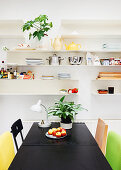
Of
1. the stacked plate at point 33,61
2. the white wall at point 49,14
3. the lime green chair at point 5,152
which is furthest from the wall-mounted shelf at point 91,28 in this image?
the lime green chair at point 5,152

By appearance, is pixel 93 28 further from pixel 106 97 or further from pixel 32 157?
pixel 32 157

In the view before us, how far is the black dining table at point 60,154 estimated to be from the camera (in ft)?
3.87

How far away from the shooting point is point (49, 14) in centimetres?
302

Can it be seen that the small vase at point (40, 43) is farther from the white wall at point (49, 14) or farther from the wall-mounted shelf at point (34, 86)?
the wall-mounted shelf at point (34, 86)

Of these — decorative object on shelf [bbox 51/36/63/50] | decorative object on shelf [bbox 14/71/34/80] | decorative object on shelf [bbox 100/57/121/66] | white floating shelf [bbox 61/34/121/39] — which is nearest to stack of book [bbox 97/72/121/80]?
decorative object on shelf [bbox 100/57/121/66]

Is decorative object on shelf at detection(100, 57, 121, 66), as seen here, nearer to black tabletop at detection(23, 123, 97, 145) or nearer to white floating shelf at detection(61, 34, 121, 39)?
white floating shelf at detection(61, 34, 121, 39)

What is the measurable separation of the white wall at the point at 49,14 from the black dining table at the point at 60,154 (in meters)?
1.25

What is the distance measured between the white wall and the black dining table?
4.09ft

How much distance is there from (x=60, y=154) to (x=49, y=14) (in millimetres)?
2513

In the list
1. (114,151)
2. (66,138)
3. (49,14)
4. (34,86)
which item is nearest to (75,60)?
(34,86)

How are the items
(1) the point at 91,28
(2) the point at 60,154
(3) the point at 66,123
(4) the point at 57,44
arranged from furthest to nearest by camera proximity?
(1) the point at 91,28 < (4) the point at 57,44 < (3) the point at 66,123 < (2) the point at 60,154

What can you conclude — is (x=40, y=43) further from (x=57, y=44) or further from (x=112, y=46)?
(x=112, y=46)

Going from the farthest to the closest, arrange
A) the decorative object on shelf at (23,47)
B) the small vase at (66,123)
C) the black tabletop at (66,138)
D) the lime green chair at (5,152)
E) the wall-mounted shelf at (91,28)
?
the wall-mounted shelf at (91,28) → the decorative object on shelf at (23,47) → the small vase at (66,123) → the black tabletop at (66,138) → the lime green chair at (5,152)

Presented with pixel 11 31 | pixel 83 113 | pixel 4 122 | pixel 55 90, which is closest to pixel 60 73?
pixel 55 90
